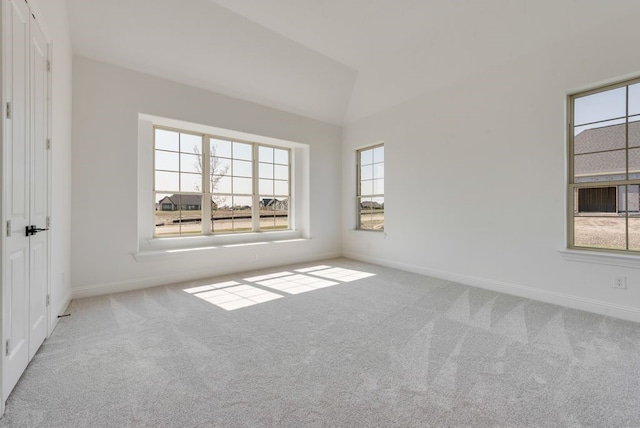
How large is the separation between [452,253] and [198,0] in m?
4.68

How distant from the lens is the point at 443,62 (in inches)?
157

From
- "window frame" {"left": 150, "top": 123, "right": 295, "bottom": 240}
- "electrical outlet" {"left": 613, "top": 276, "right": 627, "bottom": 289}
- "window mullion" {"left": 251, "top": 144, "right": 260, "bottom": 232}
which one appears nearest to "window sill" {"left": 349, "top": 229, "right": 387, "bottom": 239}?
"window frame" {"left": 150, "top": 123, "right": 295, "bottom": 240}

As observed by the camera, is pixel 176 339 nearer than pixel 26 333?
No

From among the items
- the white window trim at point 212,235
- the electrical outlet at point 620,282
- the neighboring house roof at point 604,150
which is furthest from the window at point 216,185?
the electrical outlet at point 620,282

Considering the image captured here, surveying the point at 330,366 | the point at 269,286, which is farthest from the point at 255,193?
the point at 330,366

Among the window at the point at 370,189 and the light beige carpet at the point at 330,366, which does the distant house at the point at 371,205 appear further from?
the light beige carpet at the point at 330,366

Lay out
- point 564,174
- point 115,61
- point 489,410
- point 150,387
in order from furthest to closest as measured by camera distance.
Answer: point 115,61, point 564,174, point 150,387, point 489,410

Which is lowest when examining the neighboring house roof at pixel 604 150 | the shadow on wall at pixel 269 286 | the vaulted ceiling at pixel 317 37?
the shadow on wall at pixel 269 286

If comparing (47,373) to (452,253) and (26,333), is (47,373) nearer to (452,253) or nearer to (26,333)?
(26,333)

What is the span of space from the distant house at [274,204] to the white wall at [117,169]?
122 centimetres

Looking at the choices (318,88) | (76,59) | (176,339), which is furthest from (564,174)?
(76,59)

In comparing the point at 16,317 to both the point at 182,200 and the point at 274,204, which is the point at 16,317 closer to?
the point at 182,200

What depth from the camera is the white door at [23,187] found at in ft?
5.44

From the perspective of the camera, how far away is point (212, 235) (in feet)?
15.7
